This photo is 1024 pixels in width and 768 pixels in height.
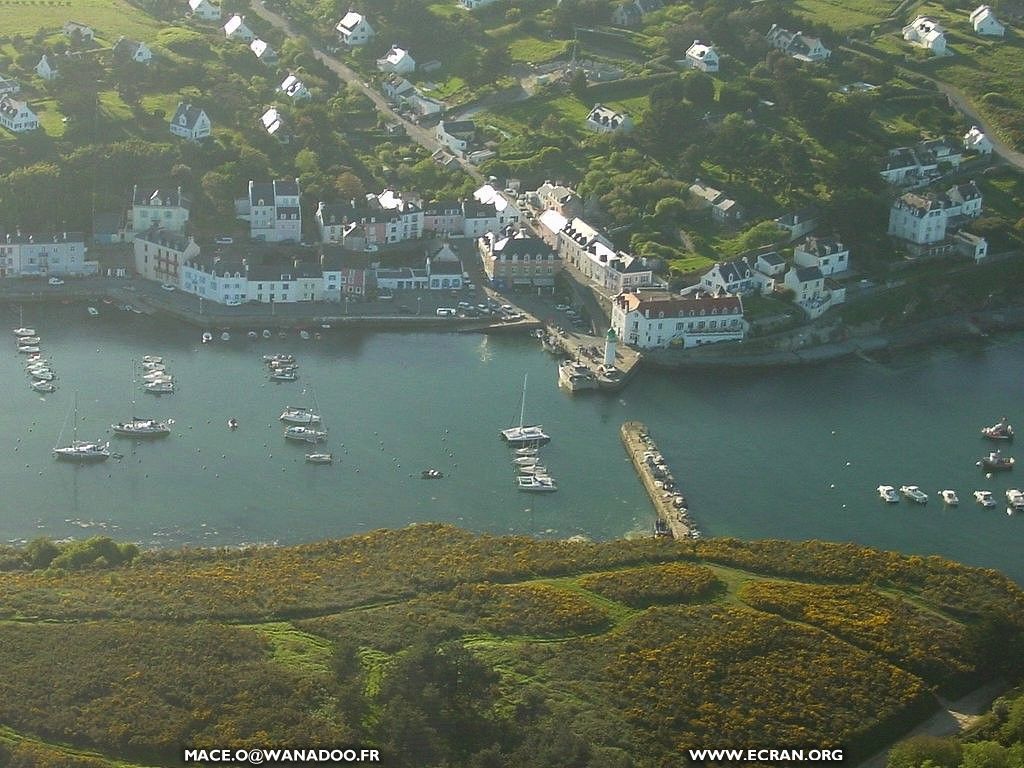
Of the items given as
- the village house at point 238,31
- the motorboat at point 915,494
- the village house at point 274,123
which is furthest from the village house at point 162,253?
the motorboat at point 915,494

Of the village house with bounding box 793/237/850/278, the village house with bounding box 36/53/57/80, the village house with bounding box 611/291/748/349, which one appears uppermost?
the village house with bounding box 36/53/57/80

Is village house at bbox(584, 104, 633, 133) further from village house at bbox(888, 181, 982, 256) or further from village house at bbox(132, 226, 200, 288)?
village house at bbox(132, 226, 200, 288)

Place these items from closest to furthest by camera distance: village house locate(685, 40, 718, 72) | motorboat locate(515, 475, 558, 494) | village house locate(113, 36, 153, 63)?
motorboat locate(515, 475, 558, 494) → village house locate(113, 36, 153, 63) → village house locate(685, 40, 718, 72)

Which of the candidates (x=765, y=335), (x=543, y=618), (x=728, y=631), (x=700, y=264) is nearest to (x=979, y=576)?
(x=728, y=631)

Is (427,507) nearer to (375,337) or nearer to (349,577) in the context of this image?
(349,577)

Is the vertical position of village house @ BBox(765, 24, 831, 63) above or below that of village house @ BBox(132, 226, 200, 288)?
above

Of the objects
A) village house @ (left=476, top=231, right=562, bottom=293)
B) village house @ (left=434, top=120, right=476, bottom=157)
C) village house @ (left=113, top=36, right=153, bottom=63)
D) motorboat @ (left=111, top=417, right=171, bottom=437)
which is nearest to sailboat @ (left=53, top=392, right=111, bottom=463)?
motorboat @ (left=111, top=417, right=171, bottom=437)
